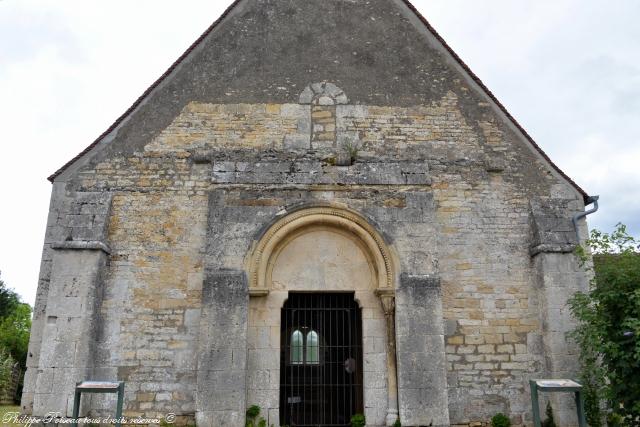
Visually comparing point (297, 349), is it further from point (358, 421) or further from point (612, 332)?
point (612, 332)

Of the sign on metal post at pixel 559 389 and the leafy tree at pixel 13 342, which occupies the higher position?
the leafy tree at pixel 13 342

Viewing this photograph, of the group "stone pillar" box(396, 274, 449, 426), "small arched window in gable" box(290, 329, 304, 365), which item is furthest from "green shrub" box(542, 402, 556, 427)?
"small arched window in gable" box(290, 329, 304, 365)

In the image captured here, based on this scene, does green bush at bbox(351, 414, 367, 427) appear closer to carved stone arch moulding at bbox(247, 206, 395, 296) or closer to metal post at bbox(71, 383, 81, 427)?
carved stone arch moulding at bbox(247, 206, 395, 296)

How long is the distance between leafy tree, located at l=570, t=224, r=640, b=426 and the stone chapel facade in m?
0.43

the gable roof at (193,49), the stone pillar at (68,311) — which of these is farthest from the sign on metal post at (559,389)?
the stone pillar at (68,311)

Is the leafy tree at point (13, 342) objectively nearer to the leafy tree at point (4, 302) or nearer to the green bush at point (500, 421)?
the leafy tree at point (4, 302)

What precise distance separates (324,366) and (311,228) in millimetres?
2458

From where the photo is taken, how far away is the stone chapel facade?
849cm

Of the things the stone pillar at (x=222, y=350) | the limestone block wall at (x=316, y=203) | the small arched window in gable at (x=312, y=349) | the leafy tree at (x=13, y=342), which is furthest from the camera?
the leafy tree at (x=13, y=342)

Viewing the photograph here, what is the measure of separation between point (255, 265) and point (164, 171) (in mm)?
2492

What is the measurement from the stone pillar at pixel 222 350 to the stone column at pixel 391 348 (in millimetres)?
2211

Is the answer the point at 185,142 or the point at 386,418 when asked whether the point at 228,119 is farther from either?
the point at 386,418

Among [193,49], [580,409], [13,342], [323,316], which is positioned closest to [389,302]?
[323,316]

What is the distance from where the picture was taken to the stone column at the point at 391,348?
8406 mm
